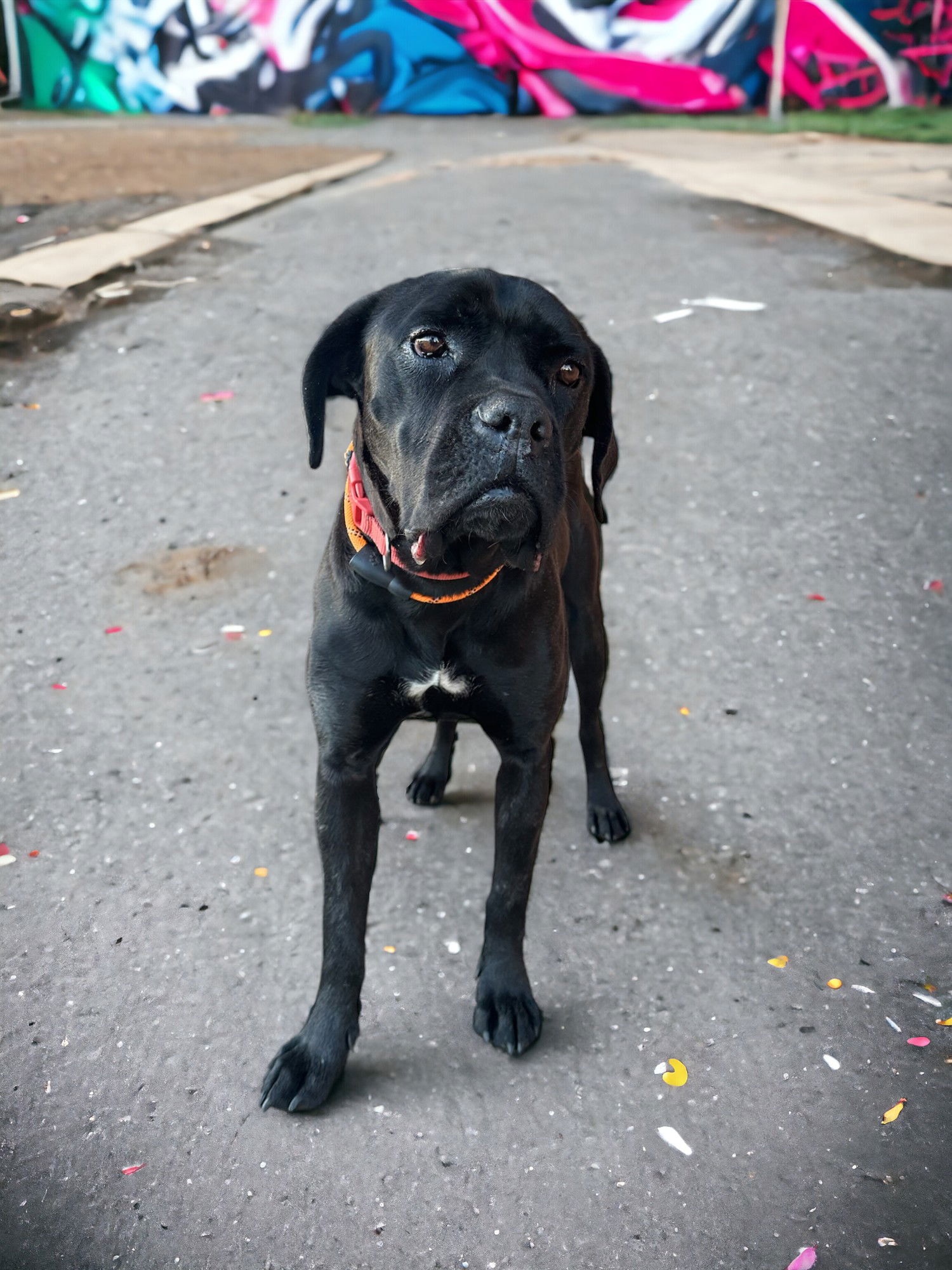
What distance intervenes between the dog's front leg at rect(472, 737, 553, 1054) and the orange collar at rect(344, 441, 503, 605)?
1.34ft

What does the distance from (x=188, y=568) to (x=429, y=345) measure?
2.46 meters

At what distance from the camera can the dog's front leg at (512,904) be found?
2.66m

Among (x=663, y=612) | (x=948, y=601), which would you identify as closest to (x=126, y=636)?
(x=663, y=612)

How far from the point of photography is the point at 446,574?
2.45m

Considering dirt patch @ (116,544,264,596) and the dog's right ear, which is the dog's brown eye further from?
dirt patch @ (116,544,264,596)

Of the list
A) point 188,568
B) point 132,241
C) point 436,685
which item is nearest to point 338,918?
point 436,685

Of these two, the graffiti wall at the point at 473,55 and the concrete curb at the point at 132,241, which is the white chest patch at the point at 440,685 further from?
the graffiti wall at the point at 473,55

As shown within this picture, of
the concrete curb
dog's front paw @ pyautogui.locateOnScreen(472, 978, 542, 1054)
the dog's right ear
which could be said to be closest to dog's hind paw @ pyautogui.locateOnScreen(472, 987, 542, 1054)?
dog's front paw @ pyautogui.locateOnScreen(472, 978, 542, 1054)

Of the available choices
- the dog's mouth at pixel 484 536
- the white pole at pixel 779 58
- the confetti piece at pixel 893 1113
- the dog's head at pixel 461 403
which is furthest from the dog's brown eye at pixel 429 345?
the white pole at pixel 779 58

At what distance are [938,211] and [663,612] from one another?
5.55 metres

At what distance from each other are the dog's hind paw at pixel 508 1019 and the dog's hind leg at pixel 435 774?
82 cm

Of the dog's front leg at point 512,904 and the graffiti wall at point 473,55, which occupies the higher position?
the graffiti wall at point 473,55

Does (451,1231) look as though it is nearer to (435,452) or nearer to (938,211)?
(435,452)

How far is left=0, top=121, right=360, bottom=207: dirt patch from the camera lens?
898 cm
